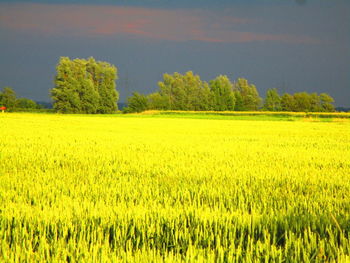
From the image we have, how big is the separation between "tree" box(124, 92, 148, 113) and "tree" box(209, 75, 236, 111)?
19.8 meters

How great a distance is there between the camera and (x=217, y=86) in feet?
346

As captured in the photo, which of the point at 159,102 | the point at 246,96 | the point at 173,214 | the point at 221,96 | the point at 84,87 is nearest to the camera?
the point at 173,214

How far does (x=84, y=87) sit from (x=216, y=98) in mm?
37637

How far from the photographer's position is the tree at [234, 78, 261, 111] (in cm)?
11138

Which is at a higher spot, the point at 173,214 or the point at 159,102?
the point at 159,102

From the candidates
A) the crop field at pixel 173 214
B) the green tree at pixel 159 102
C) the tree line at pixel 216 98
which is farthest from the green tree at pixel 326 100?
the crop field at pixel 173 214

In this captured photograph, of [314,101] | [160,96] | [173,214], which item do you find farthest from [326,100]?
[173,214]

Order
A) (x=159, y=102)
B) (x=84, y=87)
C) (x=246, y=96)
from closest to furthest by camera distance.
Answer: (x=84, y=87) → (x=159, y=102) → (x=246, y=96)

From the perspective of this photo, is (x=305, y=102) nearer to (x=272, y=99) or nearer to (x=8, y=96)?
(x=272, y=99)

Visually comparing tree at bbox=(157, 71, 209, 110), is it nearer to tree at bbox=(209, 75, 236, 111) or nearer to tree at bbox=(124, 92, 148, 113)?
tree at bbox=(209, 75, 236, 111)

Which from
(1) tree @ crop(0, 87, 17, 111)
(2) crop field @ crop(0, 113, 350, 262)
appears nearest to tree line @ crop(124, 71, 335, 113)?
(1) tree @ crop(0, 87, 17, 111)

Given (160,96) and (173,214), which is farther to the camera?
(160,96)

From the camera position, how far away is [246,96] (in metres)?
117

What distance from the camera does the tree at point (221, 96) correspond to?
335ft
